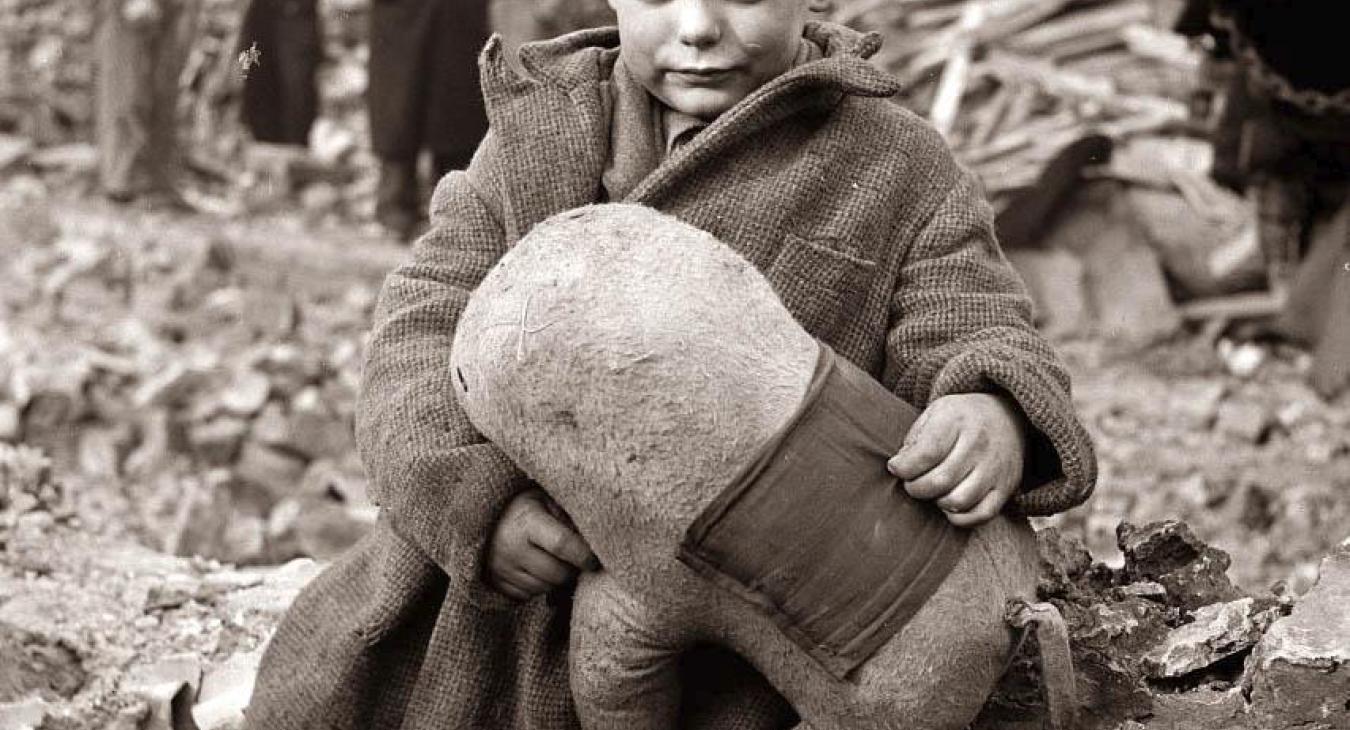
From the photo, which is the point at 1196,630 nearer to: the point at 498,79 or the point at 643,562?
the point at 643,562

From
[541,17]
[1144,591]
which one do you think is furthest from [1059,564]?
[541,17]

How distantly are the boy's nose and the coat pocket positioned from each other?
0.27 meters

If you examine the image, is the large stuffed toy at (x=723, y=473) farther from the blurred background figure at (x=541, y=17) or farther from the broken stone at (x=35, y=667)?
the blurred background figure at (x=541, y=17)

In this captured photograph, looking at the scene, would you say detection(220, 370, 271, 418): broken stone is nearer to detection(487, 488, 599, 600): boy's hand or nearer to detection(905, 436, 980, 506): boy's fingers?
detection(487, 488, 599, 600): boy's hand

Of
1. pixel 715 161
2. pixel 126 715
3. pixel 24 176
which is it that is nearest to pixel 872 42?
pixel 715 161

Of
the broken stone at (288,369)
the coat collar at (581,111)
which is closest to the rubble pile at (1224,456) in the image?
the broken stone at (288,369)

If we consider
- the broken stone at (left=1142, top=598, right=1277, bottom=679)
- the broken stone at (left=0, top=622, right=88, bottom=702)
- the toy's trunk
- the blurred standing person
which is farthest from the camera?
the blurred standing person

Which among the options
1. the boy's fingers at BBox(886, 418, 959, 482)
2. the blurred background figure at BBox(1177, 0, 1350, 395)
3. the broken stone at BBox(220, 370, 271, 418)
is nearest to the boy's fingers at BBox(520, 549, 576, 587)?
the boy's fingers at BBox(886, 418, 959, 482)

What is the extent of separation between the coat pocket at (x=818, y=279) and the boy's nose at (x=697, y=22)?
27 centimetres

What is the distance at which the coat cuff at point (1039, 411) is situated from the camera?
2.34 meters

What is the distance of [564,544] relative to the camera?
7.68 ft

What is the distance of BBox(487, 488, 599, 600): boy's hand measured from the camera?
7.69 feet

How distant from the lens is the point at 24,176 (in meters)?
10.2

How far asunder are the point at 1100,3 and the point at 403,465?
8197 mm
